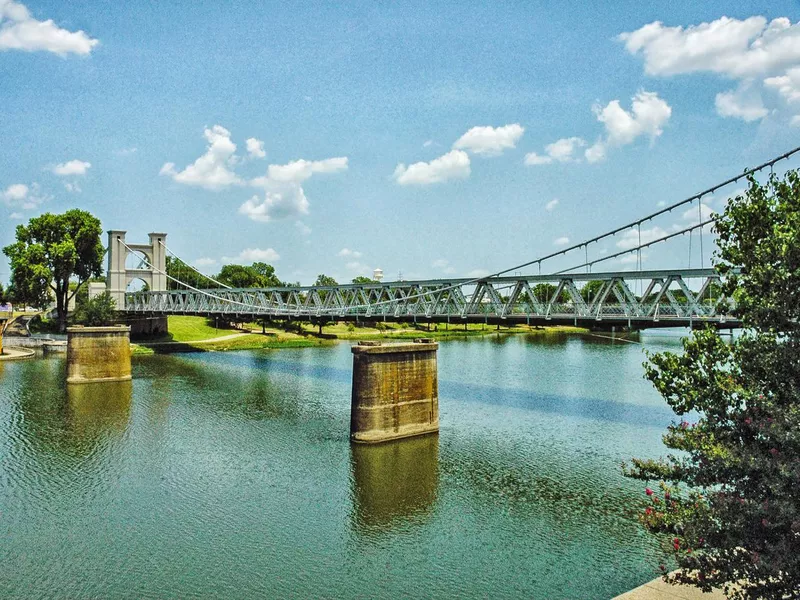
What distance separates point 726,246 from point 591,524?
403 inches

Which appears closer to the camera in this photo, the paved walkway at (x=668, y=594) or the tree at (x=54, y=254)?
the paved walkway at (x=668, y=594)

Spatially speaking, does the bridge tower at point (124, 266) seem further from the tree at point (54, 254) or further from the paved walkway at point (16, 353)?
the paved walkway at point (16, 353)

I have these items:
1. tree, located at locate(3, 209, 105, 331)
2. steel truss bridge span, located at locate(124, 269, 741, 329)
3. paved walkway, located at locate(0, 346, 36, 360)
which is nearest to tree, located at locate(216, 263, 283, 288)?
tree, located at locate(3, 209, 105, 331)

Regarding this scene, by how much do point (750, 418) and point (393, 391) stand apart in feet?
65.8

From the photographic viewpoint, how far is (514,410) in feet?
120

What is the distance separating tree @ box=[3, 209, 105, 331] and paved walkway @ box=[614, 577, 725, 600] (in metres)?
70.5

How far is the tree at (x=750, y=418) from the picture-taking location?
9844mm

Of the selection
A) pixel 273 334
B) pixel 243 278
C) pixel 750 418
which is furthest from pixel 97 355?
pixel 243 278

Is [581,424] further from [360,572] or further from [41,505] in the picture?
[41,505]

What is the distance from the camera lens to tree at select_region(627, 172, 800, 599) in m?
9.84

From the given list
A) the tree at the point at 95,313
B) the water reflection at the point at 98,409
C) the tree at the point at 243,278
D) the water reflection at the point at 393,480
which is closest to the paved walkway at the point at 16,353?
the tree at the point at 95,313

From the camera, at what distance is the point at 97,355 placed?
47906 mm

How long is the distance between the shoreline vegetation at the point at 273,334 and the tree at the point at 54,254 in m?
11.0

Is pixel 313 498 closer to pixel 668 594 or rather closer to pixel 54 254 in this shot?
pixel 668 594
